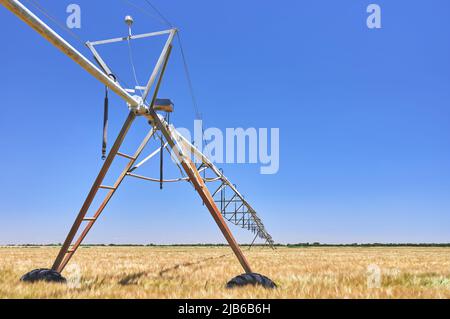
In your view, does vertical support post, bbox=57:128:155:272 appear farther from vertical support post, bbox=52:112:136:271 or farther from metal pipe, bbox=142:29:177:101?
metal pipe, bbox=142:29:177:101

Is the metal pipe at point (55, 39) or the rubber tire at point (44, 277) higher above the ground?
the metal pipe at point (55, 39)

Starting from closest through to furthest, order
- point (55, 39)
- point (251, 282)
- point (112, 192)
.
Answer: point (55, 39), point (251, 282), point (112, 192)

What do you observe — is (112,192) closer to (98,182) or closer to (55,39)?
(98,182)

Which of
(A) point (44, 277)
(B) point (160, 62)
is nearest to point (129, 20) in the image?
(B) point (160, 62)

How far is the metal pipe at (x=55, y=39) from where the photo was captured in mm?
7477

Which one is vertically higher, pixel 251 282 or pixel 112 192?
pixel 112 192

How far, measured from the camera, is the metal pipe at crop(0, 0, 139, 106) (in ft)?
24.5

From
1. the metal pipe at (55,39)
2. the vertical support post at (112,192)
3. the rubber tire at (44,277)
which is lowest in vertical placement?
the rubber tire at (44,277)

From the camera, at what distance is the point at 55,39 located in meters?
8.34

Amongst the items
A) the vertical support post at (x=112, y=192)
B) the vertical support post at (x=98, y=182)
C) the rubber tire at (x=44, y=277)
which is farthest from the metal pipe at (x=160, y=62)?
the rubber tire at (x=44, y=277)

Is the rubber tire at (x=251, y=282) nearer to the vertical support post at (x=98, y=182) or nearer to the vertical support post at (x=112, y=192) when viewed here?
the vertical support post at (x=98, y=182)
